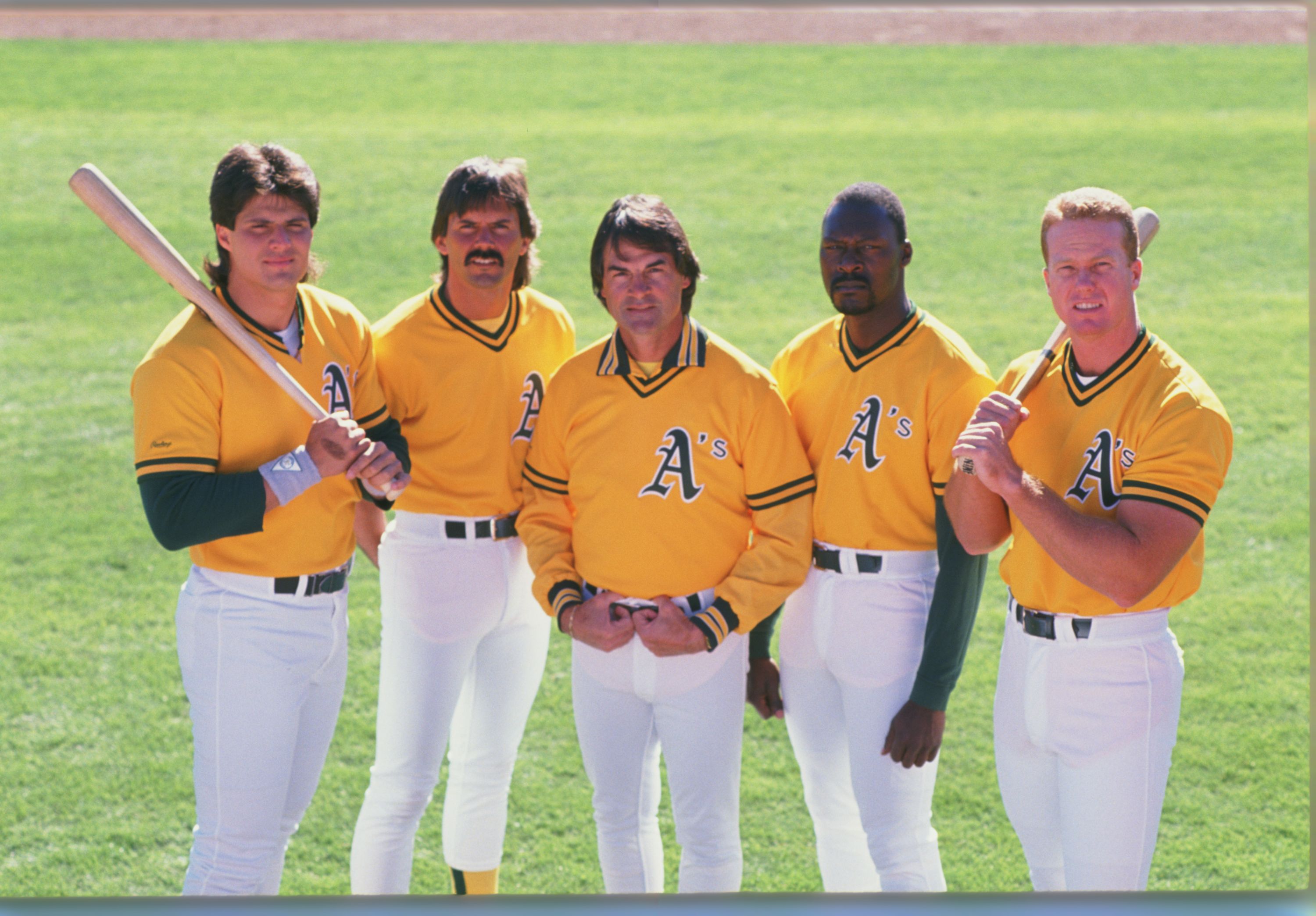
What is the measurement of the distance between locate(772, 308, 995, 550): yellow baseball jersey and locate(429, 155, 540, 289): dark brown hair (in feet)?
3.23

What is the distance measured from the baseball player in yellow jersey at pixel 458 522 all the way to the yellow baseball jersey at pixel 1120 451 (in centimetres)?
140

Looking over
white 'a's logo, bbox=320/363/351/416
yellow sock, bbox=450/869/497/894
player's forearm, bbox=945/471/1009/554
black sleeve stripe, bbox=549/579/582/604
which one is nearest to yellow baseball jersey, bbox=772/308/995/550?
player's forearm, bbox=945/471/1009/554

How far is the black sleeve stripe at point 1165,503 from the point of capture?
2.90 meters

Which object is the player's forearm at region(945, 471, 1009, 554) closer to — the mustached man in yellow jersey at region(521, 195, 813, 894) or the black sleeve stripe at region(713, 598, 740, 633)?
the mustached man in yellow jersey at region(521, 195, 813, 894)

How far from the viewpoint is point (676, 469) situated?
11.1 feet

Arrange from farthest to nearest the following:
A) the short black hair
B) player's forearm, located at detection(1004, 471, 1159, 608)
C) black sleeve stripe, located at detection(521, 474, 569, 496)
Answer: black sleeve stripe, located at detection(521, 474, 569, 496)
the short black hair
player's forearm, located at detection(1004, 471, 1159, 608)

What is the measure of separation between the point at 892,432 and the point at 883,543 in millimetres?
284

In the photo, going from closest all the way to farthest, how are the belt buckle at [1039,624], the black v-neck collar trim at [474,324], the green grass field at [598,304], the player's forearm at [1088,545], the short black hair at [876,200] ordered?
the player's forearm at [1088,545]
the belt buckle at [1039,624]
the short black hair at [876,200]
the black v-neck collar trim at [474,324]
the green grass field at [598,304]

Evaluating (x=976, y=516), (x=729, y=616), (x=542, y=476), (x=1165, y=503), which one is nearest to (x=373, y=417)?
(x=542, y=476)

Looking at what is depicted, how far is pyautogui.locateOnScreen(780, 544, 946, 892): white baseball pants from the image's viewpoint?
342 centimetres

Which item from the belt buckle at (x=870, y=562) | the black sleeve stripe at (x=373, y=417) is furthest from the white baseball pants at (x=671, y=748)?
the black sleeve stripe at (x=373, y=417)

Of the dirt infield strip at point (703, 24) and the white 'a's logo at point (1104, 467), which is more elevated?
the dirt infield strip at point (703, 24)

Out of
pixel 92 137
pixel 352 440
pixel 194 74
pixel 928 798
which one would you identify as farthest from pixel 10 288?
pixel 928 798

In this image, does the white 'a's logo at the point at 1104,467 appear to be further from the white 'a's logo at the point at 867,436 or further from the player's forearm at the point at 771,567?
the player's forearm at the point at 771,567
